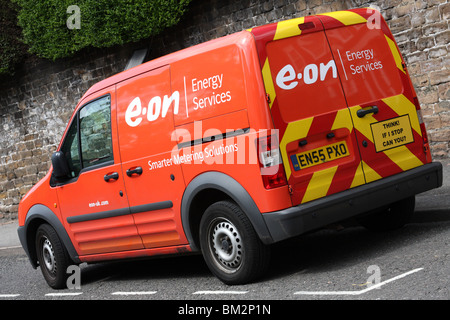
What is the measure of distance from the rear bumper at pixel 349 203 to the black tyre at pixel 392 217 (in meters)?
0.59

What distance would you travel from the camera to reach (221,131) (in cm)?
646

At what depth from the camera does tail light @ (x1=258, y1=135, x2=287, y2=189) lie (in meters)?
6.17

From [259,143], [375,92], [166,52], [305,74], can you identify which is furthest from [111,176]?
[166,52]

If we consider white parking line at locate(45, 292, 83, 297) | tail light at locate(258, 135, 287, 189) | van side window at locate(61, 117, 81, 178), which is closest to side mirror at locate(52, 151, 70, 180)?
van side window at locate(61, 117, 81, 178)

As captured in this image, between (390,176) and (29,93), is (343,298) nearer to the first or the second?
(390,176)

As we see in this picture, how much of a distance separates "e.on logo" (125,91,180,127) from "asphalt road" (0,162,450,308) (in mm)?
1625

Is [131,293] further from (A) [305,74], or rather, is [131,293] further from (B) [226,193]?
(A) [305,74]

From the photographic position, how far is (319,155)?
255 inches

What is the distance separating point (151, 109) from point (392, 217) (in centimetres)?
265

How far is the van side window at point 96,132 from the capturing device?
7758mm

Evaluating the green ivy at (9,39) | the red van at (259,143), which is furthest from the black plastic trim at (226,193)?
the green ivy at (9,39)

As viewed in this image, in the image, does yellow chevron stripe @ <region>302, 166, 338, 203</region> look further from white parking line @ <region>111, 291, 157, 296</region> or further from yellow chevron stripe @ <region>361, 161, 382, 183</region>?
white parking line @ <region>111, 291, 157, 296</region>

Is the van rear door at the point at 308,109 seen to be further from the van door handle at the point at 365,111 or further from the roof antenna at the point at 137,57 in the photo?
the roof antenna at the point at 137,57

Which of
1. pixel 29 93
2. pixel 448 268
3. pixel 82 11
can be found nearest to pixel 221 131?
pixel 448 268
